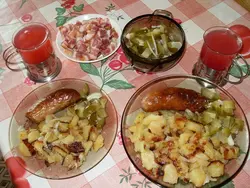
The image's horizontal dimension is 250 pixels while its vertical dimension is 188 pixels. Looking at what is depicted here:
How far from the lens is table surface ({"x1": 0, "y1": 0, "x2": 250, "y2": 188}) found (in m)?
1.01

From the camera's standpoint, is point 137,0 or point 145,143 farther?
point 137,0

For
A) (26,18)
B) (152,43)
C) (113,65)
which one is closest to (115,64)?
(113,65)

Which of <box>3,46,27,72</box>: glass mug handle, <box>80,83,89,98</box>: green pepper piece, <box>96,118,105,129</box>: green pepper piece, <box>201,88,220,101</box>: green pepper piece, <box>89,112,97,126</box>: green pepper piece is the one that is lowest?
<box>201,88,220,101</box>: green pepper piece

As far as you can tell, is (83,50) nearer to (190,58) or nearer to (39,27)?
(39,27)

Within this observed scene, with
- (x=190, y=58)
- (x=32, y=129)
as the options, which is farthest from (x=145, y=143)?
(x=190, y=58)

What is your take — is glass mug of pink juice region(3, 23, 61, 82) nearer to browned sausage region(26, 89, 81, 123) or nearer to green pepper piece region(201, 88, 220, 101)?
browned sausage region(26, 89, 81, 123)

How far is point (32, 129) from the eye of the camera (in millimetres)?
1031

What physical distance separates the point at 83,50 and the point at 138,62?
0.91 ft

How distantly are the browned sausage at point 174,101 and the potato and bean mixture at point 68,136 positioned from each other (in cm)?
18

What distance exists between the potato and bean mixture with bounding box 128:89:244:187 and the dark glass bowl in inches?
8.4

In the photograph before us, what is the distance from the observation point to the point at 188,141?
0.95 m

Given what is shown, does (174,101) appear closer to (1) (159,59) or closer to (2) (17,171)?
(1) (159,59)

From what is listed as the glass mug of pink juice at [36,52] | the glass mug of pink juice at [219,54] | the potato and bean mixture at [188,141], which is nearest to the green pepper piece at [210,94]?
the potato and bean mixture at [188,141]

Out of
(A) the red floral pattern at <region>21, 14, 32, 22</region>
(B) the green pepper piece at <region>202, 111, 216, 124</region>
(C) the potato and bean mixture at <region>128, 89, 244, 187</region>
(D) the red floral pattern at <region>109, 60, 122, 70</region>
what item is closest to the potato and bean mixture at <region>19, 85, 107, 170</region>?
(C) the potato and bean mixture at <region>128, 89, 244, 187</region>
